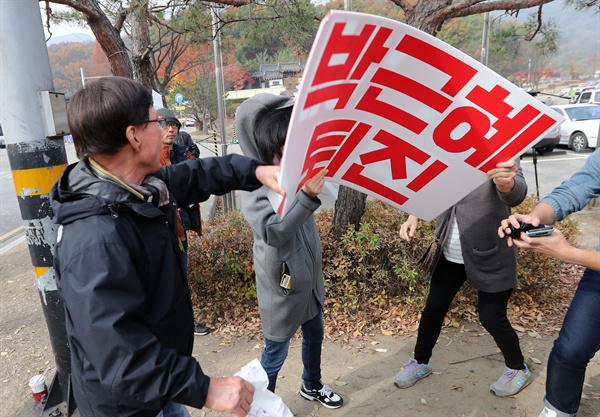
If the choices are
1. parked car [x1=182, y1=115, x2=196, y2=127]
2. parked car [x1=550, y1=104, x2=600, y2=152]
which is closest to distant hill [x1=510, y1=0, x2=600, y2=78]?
parked car [x1=550, y1=104, x2=600, y2=152]

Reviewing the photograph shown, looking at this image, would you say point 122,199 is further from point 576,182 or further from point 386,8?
point 386,8

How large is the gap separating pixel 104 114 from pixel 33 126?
1282 mm

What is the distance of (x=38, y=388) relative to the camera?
8.07ft

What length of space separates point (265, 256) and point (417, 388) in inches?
57.5

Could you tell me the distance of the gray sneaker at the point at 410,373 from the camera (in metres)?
2.64

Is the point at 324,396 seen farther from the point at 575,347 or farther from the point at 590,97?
the point at 590,97

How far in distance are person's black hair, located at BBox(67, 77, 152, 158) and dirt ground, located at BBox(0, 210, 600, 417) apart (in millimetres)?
1938

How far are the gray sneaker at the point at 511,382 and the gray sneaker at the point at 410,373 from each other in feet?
1.34

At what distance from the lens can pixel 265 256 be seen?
199cm

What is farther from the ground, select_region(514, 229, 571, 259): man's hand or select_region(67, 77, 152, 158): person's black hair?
select_region(67, 77, 152, 158): person's black hair

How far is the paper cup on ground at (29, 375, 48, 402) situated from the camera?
2447 mm

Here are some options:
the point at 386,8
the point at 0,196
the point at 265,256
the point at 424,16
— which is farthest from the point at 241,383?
the point at 386,8

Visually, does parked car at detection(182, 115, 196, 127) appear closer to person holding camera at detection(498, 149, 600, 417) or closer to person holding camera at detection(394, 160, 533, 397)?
person holding camera at detection(394, 160, 533, 397)

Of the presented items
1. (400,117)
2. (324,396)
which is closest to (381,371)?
(324,396)
